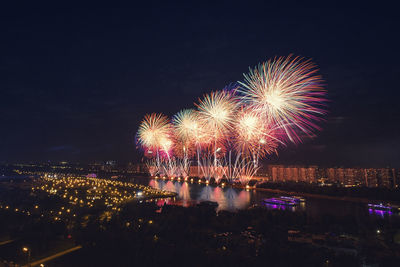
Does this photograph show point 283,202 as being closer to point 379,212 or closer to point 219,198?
point 219,198

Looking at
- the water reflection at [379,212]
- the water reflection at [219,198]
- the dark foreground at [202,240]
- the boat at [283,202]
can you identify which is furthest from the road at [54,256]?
the water reflection at [379,212]

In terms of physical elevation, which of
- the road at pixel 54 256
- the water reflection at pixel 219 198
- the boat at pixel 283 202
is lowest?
the boat at pixel 283 202

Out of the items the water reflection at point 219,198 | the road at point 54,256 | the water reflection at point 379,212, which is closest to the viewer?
the road at point 54,256

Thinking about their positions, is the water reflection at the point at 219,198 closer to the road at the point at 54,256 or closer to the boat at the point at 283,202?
the boat at the point at 283,202

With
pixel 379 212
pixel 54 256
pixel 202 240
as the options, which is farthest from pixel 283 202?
pixel 54 256

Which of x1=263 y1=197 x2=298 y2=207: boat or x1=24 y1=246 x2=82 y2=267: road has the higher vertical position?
x1=24 y1=246 x2=82 y2=267: road

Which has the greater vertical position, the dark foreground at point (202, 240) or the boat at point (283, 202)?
the dark foreground at point (202, 240)

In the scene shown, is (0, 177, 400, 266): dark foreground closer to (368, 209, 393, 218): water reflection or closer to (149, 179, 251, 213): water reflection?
(368, 209, 393, 218): water reflection

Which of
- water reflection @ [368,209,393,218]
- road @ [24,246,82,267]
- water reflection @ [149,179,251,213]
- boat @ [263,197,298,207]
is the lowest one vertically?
water reflection @ [368,209,393,218]

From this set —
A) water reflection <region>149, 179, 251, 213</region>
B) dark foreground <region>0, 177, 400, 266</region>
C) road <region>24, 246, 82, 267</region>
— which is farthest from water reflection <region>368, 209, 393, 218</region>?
road <region>24, 246, 82, 267</region>

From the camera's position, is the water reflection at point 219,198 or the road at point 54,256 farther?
the water reflection at point 219,198

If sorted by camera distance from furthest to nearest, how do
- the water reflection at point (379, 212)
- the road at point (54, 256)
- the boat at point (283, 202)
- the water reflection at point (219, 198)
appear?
the boat at point (283, 202)
the water reflection at point (219, 198)
the water reflection at point (379, 212)
the road at point (54, 256)
